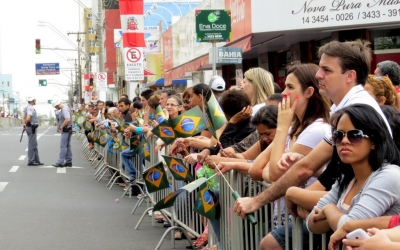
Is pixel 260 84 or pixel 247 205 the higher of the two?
pixel 260 84

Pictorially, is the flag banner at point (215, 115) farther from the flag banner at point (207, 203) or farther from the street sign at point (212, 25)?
the street sign at point (212, 25)

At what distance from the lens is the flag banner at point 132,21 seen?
21.5 metres

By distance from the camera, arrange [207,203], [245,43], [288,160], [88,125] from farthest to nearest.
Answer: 1. [88,125]
2. [245,43]
3. [207,203]
4. [288,160]

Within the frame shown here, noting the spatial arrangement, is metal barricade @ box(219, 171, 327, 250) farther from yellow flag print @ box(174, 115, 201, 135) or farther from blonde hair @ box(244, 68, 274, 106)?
blonde hair @ box(244, 68, 274, 106)

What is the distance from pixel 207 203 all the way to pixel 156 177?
66.0 inches

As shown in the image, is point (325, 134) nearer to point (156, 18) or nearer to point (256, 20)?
point (256, 20)

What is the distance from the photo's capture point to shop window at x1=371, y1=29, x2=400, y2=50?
16.5 metres

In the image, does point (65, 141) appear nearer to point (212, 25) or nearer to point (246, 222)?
point (212, 25)

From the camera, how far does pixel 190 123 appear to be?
289 inches

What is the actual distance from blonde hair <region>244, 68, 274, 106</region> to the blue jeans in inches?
259

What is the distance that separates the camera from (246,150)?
22.9ft

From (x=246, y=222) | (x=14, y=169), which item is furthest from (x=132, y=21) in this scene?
(x=246, y=222)

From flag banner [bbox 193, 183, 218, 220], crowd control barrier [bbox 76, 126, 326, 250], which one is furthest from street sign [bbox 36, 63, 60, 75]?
flag banner [bbox 193, 183, 218, 220]

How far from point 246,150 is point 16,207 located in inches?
257
